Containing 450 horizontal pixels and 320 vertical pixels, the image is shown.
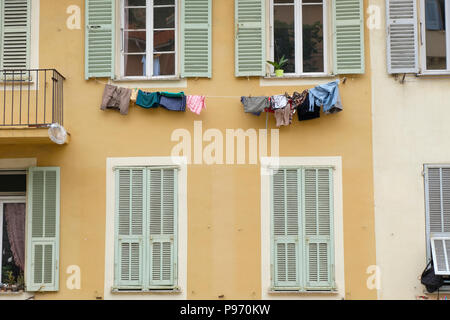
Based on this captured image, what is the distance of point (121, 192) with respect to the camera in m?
10.0

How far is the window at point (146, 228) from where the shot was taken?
9859 millimetres

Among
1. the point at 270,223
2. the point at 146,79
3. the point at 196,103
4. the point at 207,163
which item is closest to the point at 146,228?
the point at 207,163

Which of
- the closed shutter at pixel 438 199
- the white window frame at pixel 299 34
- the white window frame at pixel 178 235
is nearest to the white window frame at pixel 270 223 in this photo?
the white window frame at pixel 178 235

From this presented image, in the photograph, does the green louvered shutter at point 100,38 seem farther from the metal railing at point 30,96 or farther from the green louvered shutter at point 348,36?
the green louvered shutter at point 348,36

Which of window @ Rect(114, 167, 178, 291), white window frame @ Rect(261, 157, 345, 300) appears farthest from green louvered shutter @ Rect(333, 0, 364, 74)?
window @ Rect(114, 167, 178, 291)

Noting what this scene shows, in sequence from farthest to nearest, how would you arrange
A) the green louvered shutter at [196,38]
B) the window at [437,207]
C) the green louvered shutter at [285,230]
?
1. the green louvered shutter at [196,38]
2. the green louvered shutter at [285,230]
3. the window at [437,207]

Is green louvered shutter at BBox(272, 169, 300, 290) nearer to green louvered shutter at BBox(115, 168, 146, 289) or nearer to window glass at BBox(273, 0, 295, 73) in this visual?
window glass at BBox(273, 0, 295, 73)

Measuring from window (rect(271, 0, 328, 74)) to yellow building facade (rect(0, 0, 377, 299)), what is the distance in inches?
4.6

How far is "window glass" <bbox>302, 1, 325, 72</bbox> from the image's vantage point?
33.6 ft

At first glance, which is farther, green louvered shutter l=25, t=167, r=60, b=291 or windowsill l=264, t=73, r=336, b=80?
windowsill l=264, t=73, r=336, b=80

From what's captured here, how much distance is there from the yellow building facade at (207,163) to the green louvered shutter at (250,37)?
0.32 ft

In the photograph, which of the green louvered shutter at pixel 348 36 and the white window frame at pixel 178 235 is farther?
the green louvered shutter at pixel 348 36

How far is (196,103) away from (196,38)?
1.06 meters

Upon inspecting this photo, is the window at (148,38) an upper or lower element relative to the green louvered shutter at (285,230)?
upper
